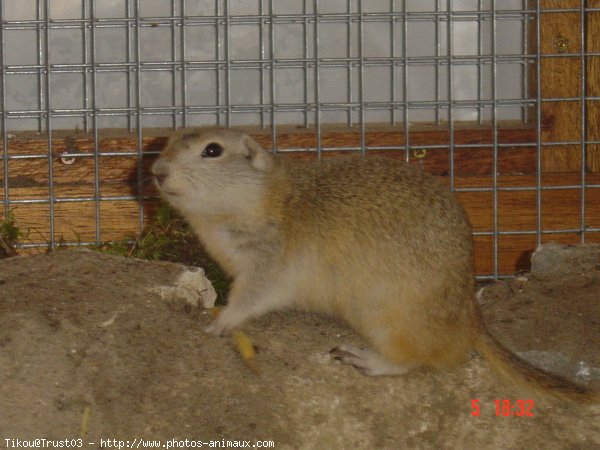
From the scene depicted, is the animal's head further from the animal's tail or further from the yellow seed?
the animal's tail

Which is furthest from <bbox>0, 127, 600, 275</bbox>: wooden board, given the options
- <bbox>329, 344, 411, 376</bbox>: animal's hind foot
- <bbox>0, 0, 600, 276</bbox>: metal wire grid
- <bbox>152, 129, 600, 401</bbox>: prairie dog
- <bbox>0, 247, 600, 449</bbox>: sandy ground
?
<bbox>329, 344, 411, 376</bbox>: animal's hind foot

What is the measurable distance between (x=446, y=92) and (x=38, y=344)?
4.18 m

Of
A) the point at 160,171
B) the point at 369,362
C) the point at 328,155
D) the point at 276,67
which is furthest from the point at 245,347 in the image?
the point at 276,67

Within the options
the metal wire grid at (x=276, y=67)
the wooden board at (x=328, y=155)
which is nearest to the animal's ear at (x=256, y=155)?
the metal wire grid at (x=276, y=67)

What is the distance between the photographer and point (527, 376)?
186 inches

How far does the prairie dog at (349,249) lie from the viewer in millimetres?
4816

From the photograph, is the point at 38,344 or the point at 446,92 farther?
the point at 446,92

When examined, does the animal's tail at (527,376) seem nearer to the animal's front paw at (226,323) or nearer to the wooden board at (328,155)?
the animal's front paw at (226,323)

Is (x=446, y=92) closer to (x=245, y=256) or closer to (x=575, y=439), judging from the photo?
(x=245, y=256)

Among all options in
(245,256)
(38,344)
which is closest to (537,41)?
(245,256)

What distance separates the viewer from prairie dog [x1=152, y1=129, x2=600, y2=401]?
4.82 meters

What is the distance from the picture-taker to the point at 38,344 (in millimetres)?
4609
